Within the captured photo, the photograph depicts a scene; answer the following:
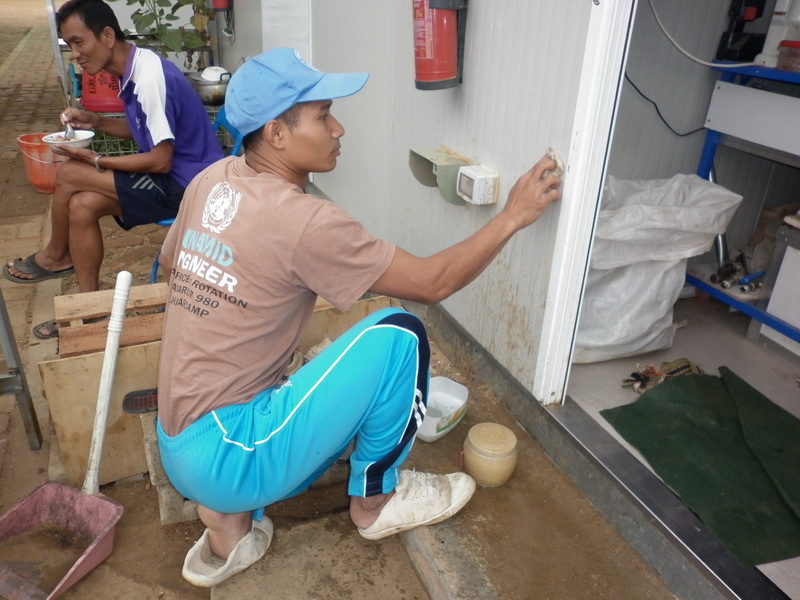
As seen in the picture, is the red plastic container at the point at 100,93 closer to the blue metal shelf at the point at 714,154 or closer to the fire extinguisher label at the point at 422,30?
the fire extinguisher label at the point at 422,30

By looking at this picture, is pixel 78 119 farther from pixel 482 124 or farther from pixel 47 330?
pixel 482 124

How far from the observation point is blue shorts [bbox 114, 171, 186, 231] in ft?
10.8

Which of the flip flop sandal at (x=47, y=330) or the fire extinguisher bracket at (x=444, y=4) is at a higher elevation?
the fire extinguisher bracket at (x=444, y=4)

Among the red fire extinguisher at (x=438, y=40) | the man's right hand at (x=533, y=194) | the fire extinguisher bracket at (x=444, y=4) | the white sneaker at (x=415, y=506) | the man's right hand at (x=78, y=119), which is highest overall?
the fire extinguisher bracket at (x=444, y=4)

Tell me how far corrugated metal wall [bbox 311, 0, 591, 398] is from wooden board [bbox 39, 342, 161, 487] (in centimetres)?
138

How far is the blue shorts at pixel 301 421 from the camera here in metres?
1.78

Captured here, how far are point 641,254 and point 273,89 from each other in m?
1.77

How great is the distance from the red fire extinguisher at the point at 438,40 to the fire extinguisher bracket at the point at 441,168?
0.30 metres

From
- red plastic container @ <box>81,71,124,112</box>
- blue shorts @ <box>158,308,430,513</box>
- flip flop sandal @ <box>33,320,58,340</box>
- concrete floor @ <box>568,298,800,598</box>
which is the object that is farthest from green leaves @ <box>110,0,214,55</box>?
blue shorts @ <box>158,308,430,513</box>

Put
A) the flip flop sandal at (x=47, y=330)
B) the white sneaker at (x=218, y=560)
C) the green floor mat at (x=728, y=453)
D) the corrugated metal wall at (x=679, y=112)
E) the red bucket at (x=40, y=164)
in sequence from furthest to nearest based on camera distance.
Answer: the red bucket at (x=40, y=164) < the flip flop sandal at (x=47, y=330) < the corrugated metal wall at (x=679, y=112) < the green floor mat at (x=728, y=453) < the white sneaker at (x=218, y=560)

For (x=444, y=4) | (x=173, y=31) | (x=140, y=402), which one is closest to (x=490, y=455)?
(x=140, y=402)

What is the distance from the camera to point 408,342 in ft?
6.15

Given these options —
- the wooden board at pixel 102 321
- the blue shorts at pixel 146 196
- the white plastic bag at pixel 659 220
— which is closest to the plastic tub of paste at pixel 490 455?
the white plastic bag at pixel 659 220

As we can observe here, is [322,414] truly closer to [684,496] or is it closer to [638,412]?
[684,496]
